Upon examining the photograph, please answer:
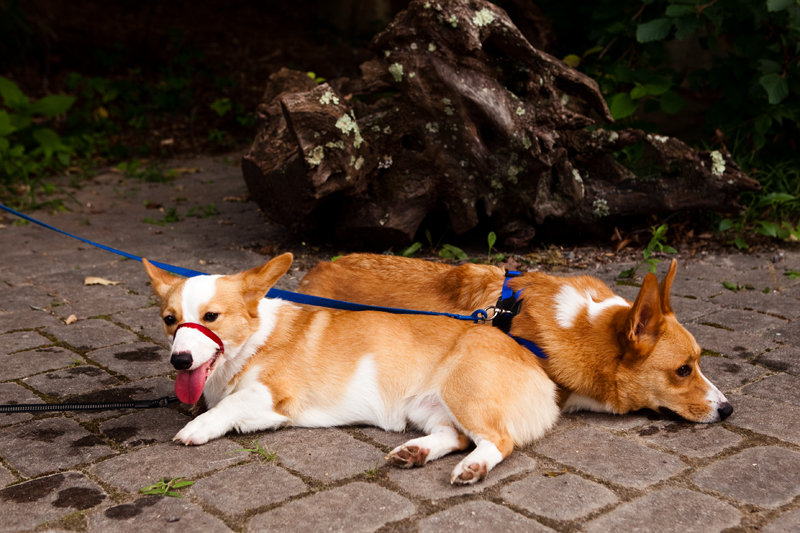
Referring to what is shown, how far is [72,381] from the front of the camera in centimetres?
356

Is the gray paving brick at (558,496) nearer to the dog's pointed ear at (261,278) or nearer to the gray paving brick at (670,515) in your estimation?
the gray paving brick at (670,515)

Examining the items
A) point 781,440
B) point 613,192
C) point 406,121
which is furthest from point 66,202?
point 781,440

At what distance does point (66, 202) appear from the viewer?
760 centimetres

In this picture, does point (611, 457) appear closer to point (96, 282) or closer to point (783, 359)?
point (783, 359)

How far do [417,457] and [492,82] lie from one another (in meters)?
3.38

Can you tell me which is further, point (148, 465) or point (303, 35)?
point (303, 35)

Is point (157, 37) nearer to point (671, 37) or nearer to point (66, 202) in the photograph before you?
point (66, 202)

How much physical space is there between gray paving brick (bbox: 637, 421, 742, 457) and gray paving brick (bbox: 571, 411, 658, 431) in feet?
0.21

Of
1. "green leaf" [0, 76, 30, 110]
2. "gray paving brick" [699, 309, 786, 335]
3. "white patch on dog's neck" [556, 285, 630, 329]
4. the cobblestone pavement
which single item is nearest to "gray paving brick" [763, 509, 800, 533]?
the cobblestone pavement

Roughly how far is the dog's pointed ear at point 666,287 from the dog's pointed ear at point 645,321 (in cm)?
5

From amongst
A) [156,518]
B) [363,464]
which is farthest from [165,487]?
[363,464]

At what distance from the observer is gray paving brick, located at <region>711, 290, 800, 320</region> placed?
176 inches

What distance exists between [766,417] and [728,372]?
0.53m

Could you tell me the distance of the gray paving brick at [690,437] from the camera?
2.84 meters
